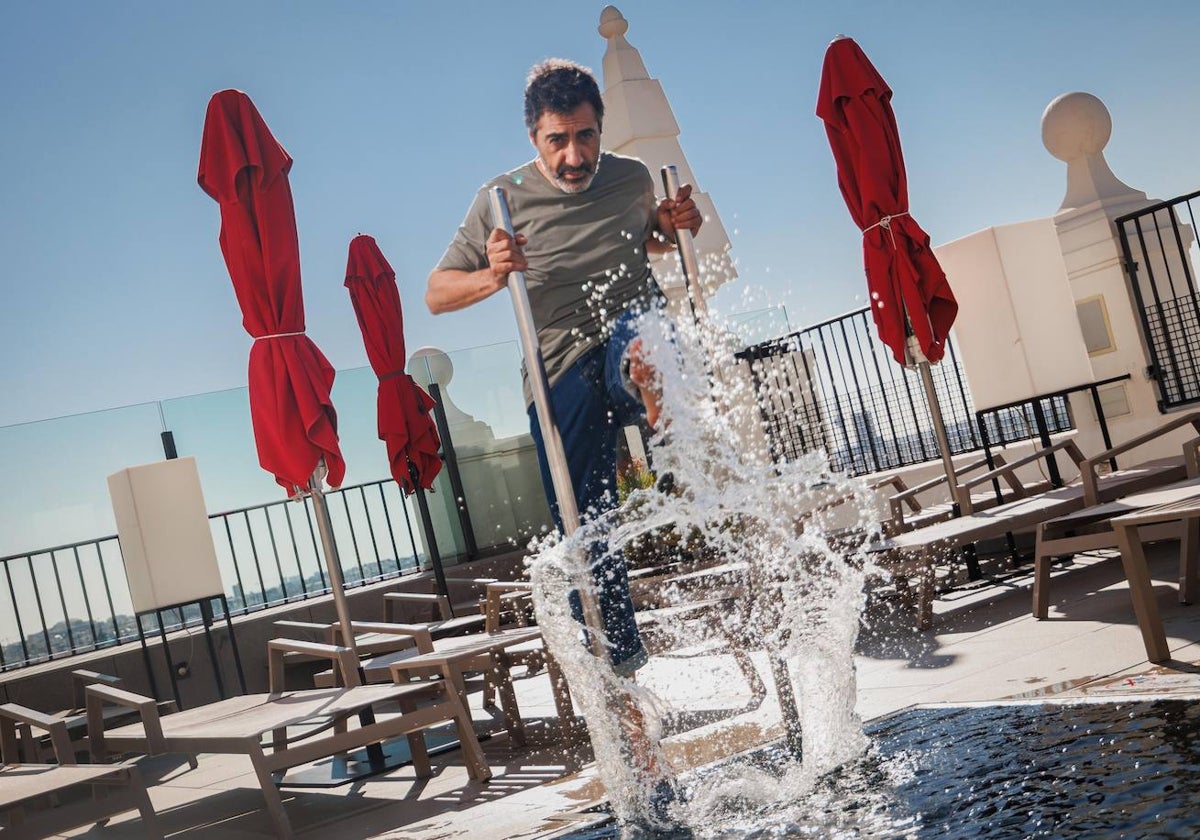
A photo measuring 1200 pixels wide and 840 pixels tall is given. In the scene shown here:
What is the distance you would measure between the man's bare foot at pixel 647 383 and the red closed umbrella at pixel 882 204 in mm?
2033

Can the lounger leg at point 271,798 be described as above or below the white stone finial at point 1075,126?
below

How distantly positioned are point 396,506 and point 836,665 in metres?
6.30

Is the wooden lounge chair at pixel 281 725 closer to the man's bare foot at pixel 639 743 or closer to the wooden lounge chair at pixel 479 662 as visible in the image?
the wooden lounge chair at pixel 479 662

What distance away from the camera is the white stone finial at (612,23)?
880 cm

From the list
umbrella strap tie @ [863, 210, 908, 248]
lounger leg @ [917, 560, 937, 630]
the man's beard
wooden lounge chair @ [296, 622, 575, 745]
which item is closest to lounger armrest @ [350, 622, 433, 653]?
wooden lounge chair @ [296, 622, 575, 745]

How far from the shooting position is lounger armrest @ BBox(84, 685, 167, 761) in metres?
3.53

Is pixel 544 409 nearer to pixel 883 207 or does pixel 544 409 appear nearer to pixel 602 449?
pixel 602 449

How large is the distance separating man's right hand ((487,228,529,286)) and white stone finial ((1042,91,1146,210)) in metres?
4.65

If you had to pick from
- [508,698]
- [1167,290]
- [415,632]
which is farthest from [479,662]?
[1167,290]

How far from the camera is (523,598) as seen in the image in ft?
18.5

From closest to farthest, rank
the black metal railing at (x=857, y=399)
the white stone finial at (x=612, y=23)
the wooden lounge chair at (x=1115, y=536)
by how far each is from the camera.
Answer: the wooden lounge chair at (x=1115, y=536) < the black metal railing at (x=857, y=399) < the white stone finial at (x=612, y=23)

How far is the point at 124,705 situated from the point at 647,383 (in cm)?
237

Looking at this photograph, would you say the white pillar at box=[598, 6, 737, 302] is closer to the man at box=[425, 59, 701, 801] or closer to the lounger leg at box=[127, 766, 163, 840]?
the man at box=[425, 59, 701, 801]

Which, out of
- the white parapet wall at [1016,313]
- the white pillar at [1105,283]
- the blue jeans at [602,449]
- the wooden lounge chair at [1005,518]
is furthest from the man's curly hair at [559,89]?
the white pillar at [1105,283]
